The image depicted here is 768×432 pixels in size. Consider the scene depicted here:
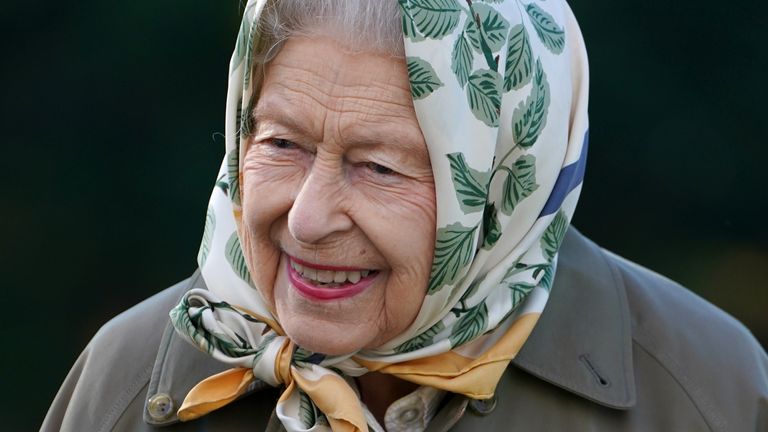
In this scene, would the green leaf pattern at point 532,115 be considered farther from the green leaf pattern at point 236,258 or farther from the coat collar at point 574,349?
the green leaf pattern at point 236,258

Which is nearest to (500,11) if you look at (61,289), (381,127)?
(381,127)

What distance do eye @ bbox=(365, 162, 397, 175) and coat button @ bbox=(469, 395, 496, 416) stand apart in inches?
22.0

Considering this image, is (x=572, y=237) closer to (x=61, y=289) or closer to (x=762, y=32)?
(x=762, y=32)

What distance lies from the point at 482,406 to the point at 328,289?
44 centimetres

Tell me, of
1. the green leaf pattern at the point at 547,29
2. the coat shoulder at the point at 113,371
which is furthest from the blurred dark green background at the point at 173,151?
the green leaf pattern at the point at 547,29

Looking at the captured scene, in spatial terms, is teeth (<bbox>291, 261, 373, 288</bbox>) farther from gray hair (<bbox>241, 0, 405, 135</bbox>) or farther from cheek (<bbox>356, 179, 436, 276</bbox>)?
gray hair (<bbox>241, 0, 405, 135</bbox>)

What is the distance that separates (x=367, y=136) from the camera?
2580 millimetres

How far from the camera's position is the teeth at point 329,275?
8.82 feet

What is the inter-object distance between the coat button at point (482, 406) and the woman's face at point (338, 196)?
9.4 inches

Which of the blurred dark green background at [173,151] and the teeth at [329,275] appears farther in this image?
Answer: the blurred dark green background at [173,151]

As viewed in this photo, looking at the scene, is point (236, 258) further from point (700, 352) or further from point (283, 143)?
point (700, 352)

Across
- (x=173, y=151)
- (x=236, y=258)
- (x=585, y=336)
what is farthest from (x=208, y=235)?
(x=173, y=151)

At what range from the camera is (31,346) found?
198 inches

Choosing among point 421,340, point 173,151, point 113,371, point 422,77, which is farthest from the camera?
point 173,151
